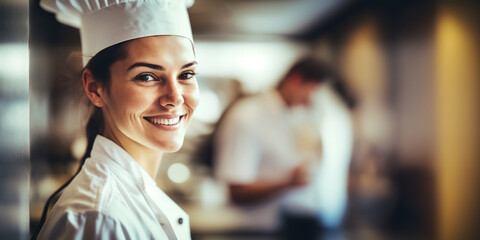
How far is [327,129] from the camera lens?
7.73 ft

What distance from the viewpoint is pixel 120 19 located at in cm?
49

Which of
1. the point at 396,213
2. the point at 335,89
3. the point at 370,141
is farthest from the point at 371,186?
the point at 335,89

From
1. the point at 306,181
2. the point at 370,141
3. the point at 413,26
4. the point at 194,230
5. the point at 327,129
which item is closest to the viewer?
the point at 306,181

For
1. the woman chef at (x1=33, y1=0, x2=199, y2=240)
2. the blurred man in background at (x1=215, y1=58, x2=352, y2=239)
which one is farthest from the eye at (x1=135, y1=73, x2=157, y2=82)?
the blurred man in background at (x1=215, y1=58, x2=352, y2=239)

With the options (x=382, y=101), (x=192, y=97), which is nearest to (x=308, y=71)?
(x=192, y=97)

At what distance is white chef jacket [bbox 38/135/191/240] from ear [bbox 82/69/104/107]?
0.05 metres

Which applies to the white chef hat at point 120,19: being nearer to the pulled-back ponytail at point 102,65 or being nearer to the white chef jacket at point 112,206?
the pulled-back ponytail at point 102,65

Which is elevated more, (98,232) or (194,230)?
(98,232)

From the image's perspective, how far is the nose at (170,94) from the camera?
18.9 inches

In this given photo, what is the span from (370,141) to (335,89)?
2.54 feet

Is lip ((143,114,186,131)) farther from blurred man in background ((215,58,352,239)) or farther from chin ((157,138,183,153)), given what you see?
blurred man in background ((215,58,352,239))

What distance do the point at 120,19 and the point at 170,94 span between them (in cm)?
11

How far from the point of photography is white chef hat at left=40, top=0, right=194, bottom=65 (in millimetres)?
483

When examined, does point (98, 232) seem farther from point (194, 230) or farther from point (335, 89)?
point (335, 89)
